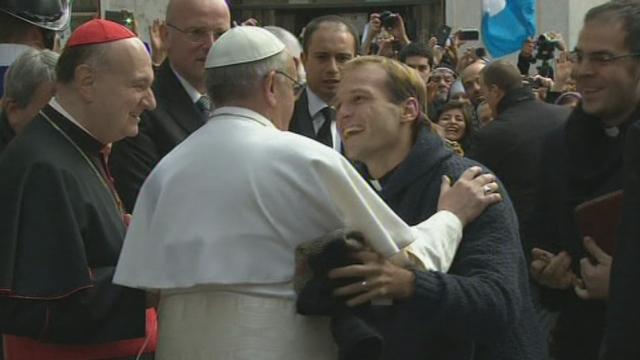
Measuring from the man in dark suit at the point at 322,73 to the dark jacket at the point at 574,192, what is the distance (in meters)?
1.48

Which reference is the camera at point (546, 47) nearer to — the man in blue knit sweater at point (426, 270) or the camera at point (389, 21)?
the camera at point (389, 21)

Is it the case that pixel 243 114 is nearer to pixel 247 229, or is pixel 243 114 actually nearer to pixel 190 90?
pixel 247 229

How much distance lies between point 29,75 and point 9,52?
63cm

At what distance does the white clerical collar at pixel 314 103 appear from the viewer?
5.87 metres

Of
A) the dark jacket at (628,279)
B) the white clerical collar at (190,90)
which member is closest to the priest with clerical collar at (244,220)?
the dark jacket at (628,279)

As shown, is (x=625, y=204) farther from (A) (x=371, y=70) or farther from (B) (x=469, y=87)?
(B) (x=469, y=87)

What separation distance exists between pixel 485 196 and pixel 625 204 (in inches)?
22.3

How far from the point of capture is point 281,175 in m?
3.24

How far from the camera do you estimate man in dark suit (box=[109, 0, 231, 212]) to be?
4812mm

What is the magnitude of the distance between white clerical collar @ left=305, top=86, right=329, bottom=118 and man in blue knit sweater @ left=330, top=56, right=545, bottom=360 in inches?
63.3

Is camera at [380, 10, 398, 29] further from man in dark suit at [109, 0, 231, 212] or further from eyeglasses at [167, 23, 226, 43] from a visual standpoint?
eyeglasses at [167, 23, 226, 43]

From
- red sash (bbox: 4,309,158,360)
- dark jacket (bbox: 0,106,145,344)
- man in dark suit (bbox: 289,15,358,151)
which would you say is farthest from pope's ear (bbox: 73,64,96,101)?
man in dark suit (bbox: 289,15,358,151)

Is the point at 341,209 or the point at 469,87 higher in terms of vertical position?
the point at 341,209

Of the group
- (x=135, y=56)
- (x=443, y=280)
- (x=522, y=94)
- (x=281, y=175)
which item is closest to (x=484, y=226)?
(x=443, y=280)
